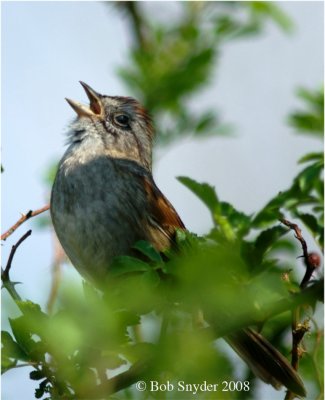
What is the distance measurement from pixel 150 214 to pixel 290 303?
8.91 ft

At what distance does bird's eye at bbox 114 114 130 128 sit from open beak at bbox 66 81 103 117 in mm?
130

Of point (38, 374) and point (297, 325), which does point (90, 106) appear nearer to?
point (297, 325)

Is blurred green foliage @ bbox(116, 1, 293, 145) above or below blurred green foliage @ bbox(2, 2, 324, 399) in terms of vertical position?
above

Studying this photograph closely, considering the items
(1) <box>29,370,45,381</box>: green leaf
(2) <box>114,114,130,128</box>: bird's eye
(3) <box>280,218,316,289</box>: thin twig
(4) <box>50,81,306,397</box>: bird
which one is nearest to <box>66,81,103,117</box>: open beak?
(4) <box>50,81,306,397</box>: bird

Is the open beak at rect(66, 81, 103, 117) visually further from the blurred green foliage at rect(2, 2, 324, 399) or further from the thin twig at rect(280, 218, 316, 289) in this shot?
the thin twig at rect(280, 218, 316, 289)

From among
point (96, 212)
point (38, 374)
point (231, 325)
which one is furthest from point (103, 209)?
point (231, 325)

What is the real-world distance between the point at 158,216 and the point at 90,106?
1.06 metres

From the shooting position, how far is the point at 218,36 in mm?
3463

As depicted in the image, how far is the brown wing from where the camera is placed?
4.07 m

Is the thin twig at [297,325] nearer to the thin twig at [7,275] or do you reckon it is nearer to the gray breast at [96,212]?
the thin twig at [7,275]

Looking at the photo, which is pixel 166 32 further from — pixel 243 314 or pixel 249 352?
pixel 243 314

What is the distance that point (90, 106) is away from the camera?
4867 millimetres

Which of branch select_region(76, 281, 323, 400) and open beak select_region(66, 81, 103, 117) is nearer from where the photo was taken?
branch select_region(76, 281, 323, 400)

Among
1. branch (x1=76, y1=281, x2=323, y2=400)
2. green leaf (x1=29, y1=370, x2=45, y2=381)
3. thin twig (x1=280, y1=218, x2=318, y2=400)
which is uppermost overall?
thin twig (x1=280, y1=218, x2=318, y2=400)
